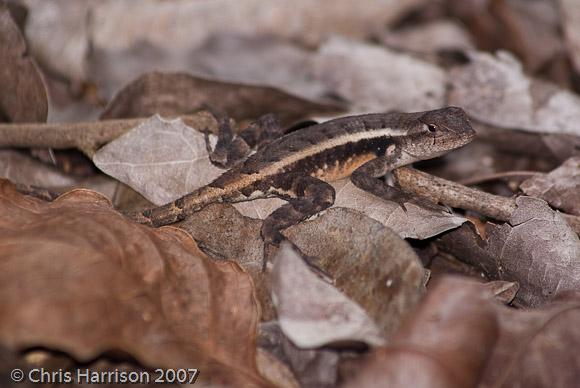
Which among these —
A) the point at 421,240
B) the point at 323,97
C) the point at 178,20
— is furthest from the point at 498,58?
the point at 178,20

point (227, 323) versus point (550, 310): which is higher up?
point (550, 310)

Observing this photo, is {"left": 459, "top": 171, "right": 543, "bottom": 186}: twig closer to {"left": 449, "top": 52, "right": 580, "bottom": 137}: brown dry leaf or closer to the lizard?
the lizard

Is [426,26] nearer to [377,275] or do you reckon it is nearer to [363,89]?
[363,89]

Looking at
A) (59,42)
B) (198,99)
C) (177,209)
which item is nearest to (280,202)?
(177,209)

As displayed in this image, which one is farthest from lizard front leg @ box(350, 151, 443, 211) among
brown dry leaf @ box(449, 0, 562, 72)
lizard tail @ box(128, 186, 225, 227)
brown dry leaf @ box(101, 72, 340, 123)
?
brown dry leaf @ box(449, 0, 562, 72)

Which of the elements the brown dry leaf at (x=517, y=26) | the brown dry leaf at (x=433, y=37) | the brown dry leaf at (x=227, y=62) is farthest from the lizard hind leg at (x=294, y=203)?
the brown dry leaf at (x=517, y=26)

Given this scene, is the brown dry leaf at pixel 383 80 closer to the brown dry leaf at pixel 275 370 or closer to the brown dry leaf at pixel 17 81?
the brown dry leaf at pixel 17 81

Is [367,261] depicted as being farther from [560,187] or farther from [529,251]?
[560,187]
